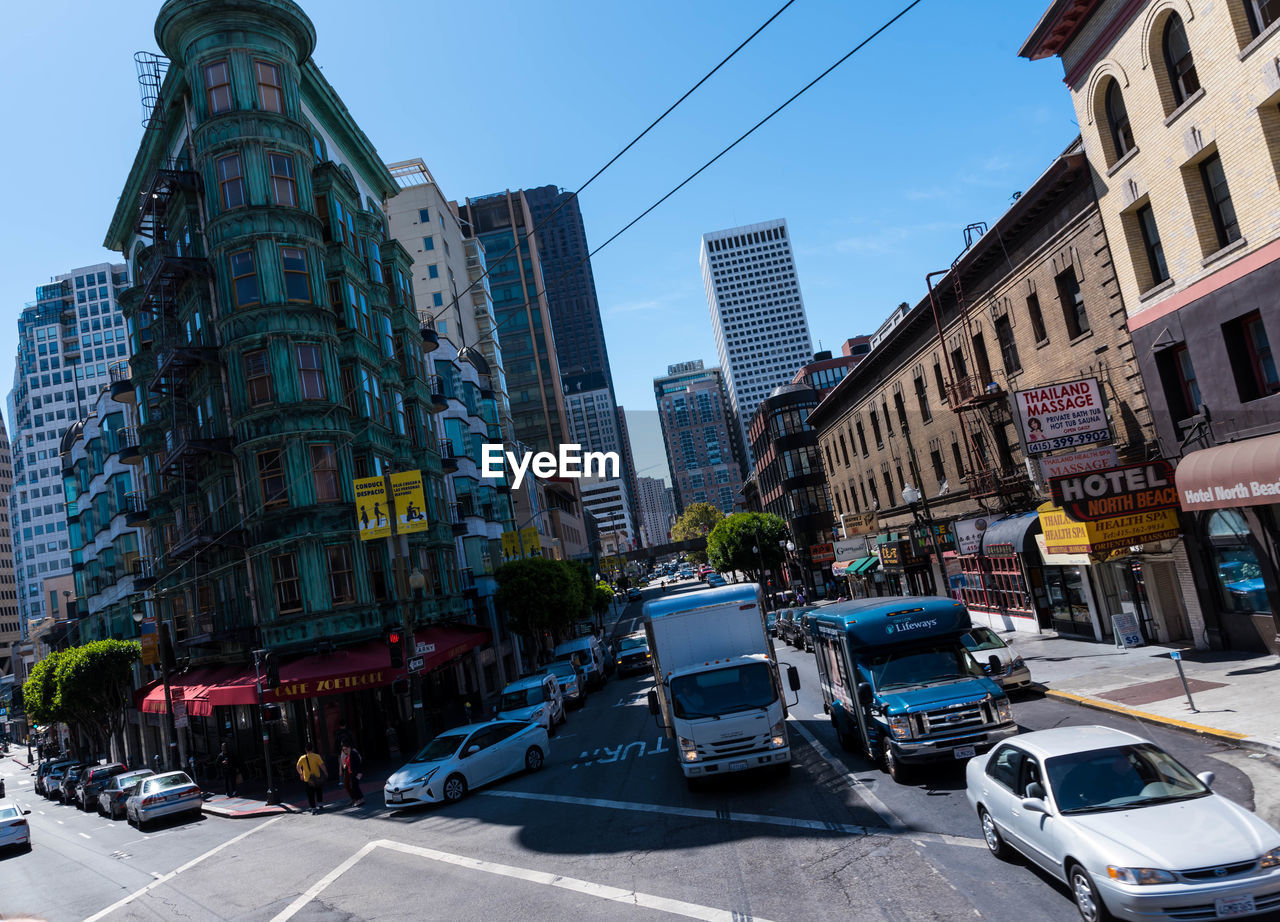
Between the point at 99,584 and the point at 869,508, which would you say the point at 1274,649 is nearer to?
the point at 869,508

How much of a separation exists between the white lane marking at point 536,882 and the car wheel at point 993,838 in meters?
2.85

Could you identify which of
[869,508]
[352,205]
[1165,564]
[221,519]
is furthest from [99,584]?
[1165,564]

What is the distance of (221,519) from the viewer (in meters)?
33.6

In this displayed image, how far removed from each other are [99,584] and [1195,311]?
201 ft

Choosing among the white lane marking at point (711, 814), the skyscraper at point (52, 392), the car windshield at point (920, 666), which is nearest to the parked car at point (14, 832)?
the white lane marking at point (711, 814)

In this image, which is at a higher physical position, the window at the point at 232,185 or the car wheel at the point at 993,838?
the window at the point at 232,185

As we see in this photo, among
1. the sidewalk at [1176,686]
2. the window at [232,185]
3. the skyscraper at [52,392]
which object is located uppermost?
the skyscraper at [52,392]

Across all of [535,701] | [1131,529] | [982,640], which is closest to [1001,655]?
[982,640]

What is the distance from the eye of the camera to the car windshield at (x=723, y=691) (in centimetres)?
1569

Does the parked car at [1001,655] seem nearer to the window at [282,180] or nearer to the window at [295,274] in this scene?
the window at [295,274]

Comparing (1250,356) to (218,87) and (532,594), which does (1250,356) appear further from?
(532,594)

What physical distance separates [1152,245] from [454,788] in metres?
21.0

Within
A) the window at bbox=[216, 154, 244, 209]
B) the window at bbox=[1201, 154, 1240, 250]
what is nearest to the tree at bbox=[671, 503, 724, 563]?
the window at bbox=[216, 154, 244, 209]

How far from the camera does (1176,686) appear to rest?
1755 centimetres
